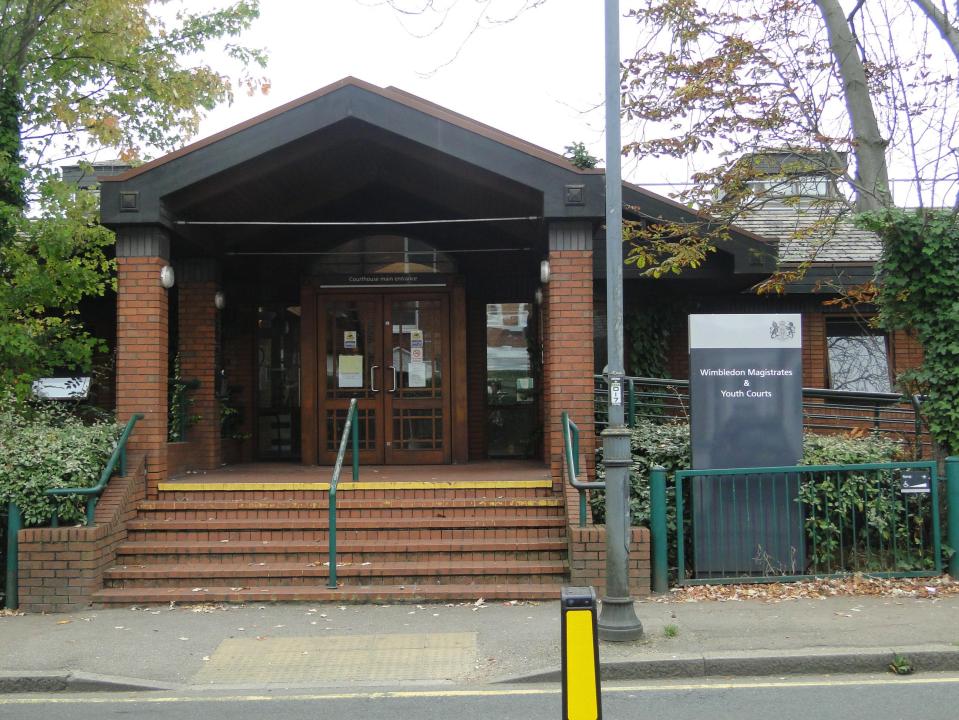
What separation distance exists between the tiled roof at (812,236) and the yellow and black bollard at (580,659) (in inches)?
363

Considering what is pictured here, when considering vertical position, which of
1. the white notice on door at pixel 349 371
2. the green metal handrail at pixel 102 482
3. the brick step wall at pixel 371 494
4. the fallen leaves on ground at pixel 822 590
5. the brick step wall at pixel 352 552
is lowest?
the fallen leaves on ground at pixel 822 590

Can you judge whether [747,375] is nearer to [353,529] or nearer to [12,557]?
[353,529]

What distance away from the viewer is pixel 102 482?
876 centimetres

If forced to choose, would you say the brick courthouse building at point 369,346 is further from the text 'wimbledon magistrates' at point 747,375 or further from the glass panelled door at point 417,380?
the text 'wimbledon magistrates' at point 747,375

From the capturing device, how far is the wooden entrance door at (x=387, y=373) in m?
12.6

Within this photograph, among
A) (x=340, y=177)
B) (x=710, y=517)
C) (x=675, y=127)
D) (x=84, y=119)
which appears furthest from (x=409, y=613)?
(x=84, y=119)

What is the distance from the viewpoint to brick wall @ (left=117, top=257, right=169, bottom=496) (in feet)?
32.1

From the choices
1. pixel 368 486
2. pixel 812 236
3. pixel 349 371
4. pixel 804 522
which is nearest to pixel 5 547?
pixel 368 486

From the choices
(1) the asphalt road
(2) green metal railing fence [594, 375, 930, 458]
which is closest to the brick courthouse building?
(2) green metal railing fence [594, 375, 930, 458]

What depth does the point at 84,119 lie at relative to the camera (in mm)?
13570

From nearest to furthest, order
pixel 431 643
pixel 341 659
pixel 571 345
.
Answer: pixel 341 659 < pixel 431 643 < pixel 571 345

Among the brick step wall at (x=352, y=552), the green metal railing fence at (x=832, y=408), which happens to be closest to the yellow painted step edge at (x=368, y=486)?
the brick step wall at (x=352, y=552)

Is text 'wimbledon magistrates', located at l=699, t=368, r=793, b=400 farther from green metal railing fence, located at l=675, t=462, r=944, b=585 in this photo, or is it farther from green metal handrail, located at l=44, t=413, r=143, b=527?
green metal handrail, located at l=44, t=413, r=143, b=527

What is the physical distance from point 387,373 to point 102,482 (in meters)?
4.68
